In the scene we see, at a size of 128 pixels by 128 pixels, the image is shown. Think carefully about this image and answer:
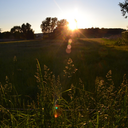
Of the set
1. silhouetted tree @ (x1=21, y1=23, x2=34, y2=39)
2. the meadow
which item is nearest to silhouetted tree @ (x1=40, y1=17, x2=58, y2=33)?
silhouetted tree @ (x1=21, y1=23, x2=34, y2=39)

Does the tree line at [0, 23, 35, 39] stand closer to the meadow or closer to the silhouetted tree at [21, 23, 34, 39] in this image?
the silhouetted tree at [21, 23, 34, 39]

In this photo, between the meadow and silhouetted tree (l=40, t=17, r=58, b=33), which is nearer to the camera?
the meadow

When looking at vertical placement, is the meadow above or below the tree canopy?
below

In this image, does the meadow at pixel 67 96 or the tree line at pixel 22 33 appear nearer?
the meadow at pixel 67 96

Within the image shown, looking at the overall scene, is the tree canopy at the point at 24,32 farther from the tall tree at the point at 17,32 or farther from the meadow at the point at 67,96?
the meadow at the point at 67,96

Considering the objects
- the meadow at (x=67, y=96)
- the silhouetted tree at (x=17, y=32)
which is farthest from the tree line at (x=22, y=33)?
the meadow at (x=67, y=96)

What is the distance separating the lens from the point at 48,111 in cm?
171

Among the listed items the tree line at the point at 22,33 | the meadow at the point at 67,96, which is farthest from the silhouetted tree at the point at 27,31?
the meadow at the point at 67,96

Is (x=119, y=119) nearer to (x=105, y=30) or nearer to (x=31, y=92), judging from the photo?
(x=31, y=92)

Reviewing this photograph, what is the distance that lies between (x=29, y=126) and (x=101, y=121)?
2.93 feet

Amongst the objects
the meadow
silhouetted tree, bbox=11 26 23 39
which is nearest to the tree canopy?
silhouetted tree, bbox=11 26 23 39

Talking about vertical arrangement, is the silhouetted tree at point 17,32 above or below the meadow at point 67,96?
above

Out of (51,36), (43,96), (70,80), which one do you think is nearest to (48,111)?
(43,96)

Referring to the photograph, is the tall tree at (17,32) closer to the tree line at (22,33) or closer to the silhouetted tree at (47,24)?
the tree line at (22,33)
